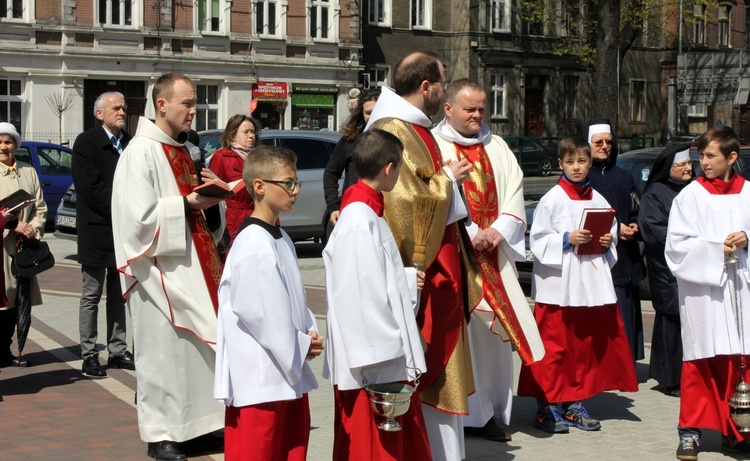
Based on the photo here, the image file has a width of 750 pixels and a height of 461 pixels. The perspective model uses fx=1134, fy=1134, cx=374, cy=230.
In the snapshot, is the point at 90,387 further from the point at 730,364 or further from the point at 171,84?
the point at 730,364

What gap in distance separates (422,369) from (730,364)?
251cm

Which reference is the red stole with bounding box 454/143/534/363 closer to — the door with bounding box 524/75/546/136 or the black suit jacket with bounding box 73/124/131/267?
the black suit jacket with bounding box 73/124/131/267

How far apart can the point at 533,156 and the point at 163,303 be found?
26.8 m

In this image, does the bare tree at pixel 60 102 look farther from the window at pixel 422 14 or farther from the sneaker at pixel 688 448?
the sneaker at pixel 688 448

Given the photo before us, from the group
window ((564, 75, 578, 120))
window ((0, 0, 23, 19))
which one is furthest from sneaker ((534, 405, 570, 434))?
window ((564, 75, 578, 120))

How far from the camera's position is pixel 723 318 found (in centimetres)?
663

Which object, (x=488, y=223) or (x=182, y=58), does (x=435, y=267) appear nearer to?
(x=488, y=223)

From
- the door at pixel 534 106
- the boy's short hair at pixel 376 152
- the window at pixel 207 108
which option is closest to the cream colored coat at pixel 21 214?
the boy's short hair at pixel 376 152

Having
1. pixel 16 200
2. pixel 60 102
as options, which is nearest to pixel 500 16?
pixel 60 102

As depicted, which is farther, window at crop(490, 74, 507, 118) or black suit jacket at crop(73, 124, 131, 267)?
window at crop(490, 74, 507, 118)

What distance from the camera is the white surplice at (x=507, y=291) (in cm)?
691

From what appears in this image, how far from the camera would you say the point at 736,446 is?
687cm

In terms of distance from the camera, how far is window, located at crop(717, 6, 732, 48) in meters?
57.0

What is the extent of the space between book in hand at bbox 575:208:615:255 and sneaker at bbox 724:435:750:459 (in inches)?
57.6
